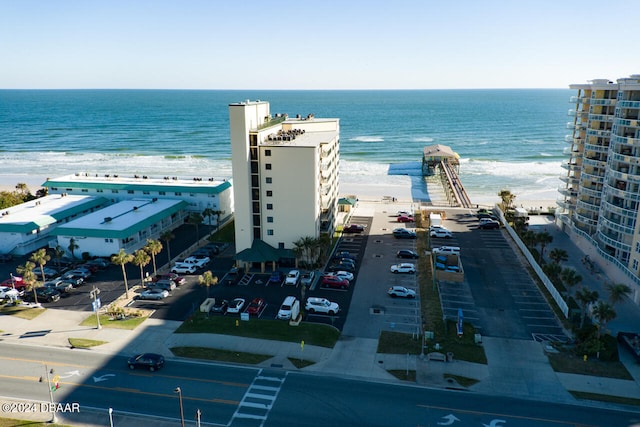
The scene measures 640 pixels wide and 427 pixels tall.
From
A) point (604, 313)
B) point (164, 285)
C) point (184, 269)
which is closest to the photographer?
point (604, 313)

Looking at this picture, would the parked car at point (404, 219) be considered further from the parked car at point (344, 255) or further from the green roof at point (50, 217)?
the green roof at point (50, 217)

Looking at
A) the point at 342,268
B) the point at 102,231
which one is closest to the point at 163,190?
the point at 102,231

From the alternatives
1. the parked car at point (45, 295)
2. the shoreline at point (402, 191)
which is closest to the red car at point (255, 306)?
the parked car at point (45, 295)

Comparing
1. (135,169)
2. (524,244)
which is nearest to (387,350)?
(524,244)

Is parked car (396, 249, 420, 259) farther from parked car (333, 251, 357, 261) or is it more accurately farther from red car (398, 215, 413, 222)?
red car (398, 215, 413, 222)

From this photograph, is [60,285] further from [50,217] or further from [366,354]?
[366,354]

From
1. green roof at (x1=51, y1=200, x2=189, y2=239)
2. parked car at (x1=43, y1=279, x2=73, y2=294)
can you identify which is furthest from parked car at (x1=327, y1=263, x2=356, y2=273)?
parked car at (x1=43, y1=279, x2=73, y2=294)

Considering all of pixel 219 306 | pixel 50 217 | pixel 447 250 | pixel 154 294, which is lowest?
pixel 219 306
